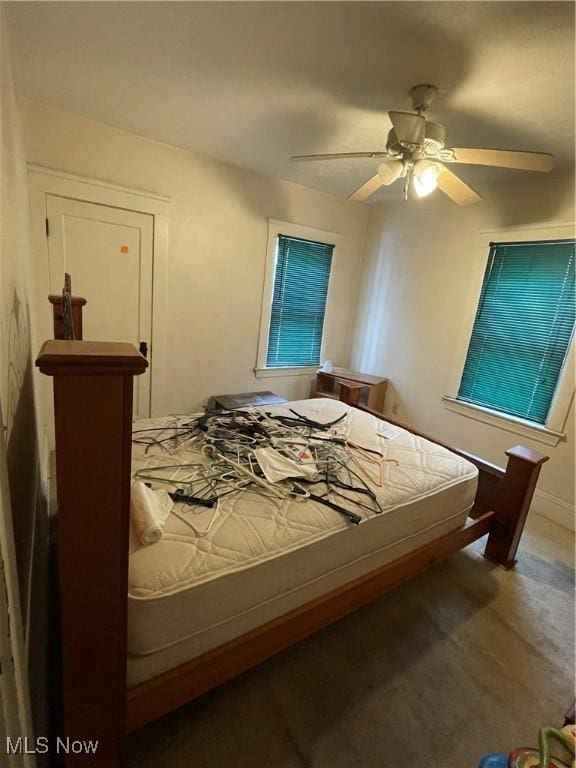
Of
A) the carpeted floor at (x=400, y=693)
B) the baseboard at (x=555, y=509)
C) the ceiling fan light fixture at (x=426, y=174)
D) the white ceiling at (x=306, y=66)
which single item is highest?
the white ceiling at (x=306, y=66)

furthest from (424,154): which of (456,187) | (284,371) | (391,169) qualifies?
(284,371)

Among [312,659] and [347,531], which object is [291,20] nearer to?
[347,531]

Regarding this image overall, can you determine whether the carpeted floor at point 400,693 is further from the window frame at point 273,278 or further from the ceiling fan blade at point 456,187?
the window frame at point 273,278

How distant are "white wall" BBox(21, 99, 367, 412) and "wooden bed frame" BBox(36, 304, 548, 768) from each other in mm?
2388

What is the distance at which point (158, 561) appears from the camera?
999mm

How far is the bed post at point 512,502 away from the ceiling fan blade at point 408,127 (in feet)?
5.67

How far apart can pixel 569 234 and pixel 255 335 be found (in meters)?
2.69

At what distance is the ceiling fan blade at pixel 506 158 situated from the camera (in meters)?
1.64

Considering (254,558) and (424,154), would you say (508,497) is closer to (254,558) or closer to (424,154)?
(254,558)

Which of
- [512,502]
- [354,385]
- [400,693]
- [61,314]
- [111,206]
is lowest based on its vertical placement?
[400,693]

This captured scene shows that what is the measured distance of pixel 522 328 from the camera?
110 inches

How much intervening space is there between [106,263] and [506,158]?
269cm

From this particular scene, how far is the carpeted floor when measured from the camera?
1.14 metres

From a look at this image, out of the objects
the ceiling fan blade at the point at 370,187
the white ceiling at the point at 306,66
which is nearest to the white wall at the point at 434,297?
the white ceiling at the point at 306,66
